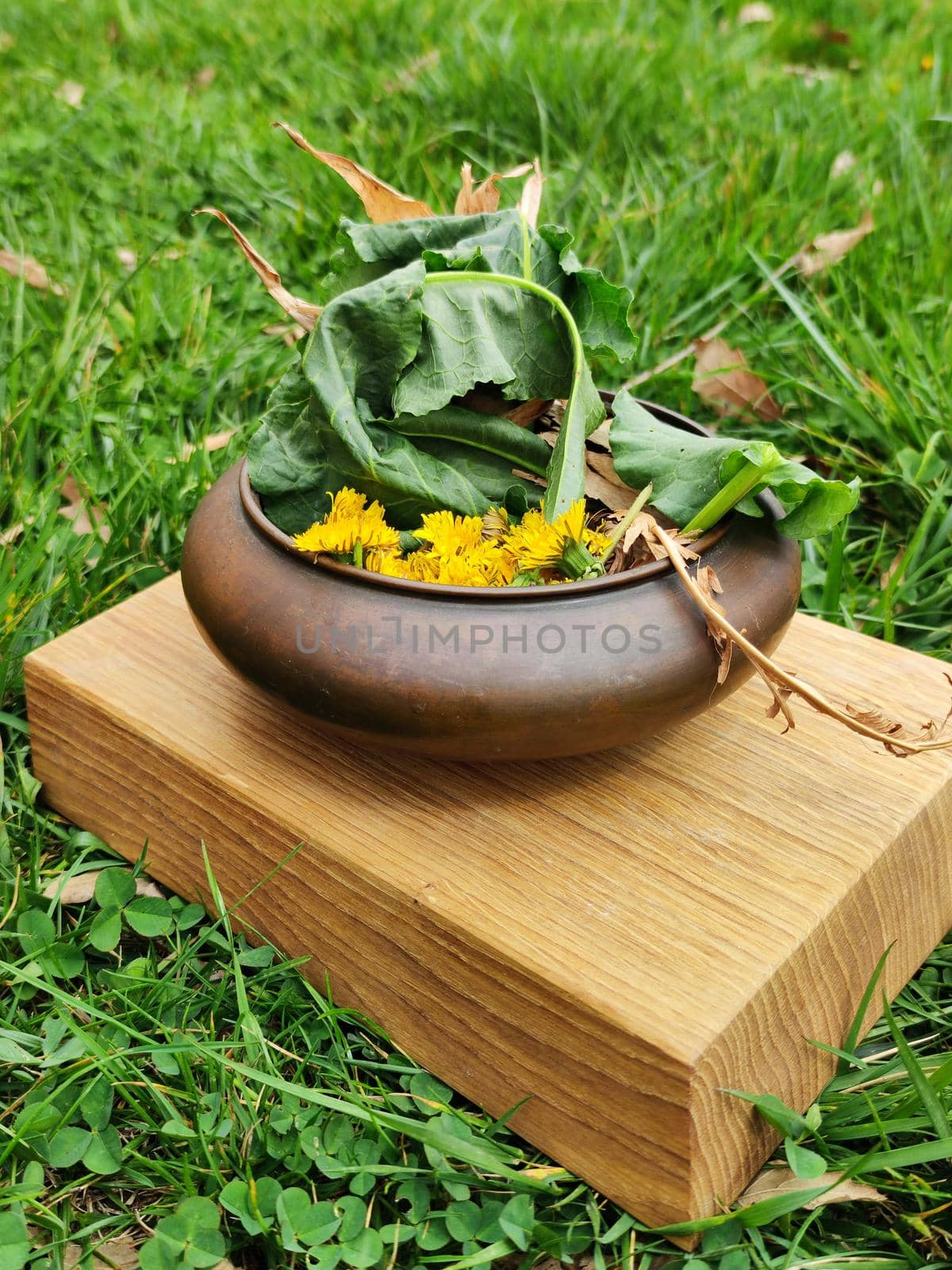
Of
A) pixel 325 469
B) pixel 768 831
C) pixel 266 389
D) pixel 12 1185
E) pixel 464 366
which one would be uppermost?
pixel 464 366

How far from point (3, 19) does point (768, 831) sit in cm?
363

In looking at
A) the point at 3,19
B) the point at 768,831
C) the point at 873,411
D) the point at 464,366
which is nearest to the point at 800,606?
the point at 873,411

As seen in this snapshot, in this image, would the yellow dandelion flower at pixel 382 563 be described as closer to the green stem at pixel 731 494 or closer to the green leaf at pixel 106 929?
the green stem at pixel 731 494

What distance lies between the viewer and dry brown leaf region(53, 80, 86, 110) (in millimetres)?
3078

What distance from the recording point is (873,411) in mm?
2033

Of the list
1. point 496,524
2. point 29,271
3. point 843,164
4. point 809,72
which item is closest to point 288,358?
point 29,271

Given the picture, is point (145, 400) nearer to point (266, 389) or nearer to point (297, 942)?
point (266, 389)

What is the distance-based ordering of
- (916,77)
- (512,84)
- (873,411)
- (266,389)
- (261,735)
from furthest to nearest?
1. (916,77)
2. (512,84)
3. (266,389)
4. (873,411)
5. (261,735)

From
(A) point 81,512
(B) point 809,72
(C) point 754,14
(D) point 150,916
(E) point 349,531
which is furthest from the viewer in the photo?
(C) point 754,14

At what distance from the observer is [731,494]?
1153mm

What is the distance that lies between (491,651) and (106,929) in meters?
0.58

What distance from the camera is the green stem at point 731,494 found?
1130 millimetres

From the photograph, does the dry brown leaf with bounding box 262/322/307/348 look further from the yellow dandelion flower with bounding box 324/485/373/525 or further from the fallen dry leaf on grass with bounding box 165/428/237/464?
the yellow dandelion flower with bounding box 324/485/373/525

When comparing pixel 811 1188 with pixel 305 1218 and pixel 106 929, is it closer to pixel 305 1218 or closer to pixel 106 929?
pixel 305 1218
